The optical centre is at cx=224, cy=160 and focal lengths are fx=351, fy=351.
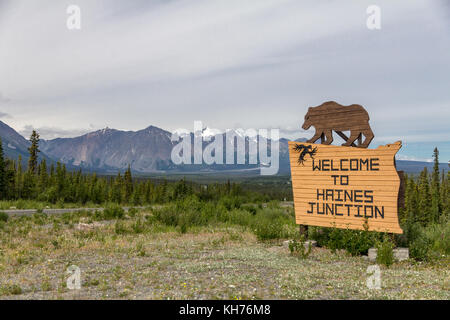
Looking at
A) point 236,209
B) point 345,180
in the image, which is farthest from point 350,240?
point 236,209

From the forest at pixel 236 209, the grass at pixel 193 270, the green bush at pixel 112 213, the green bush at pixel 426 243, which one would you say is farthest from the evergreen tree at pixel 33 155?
the green bush at pixel 426 243

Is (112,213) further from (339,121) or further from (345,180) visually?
(339,121)

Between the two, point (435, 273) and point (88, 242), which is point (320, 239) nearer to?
point (435, 273)

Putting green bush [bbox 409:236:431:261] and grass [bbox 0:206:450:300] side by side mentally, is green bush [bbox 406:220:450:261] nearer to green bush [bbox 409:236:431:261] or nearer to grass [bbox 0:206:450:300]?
green bush [bbox 409:236:431:261]

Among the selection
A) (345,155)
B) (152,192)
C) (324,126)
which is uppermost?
A: (324,126)

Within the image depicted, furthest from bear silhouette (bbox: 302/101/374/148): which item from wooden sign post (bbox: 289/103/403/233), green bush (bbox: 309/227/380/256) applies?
green bush (bbox: 309/227/380/256)

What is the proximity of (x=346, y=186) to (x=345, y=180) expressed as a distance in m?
0.20

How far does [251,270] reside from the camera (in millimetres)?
8430

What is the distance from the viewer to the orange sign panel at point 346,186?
1079cm

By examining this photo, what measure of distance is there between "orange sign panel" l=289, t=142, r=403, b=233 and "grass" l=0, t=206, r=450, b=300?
1274mm

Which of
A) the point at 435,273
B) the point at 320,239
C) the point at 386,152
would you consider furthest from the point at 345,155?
the point at 435,273

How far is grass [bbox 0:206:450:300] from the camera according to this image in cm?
662

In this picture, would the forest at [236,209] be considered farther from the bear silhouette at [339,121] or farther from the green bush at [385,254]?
the bear silhouette at [339,121]
